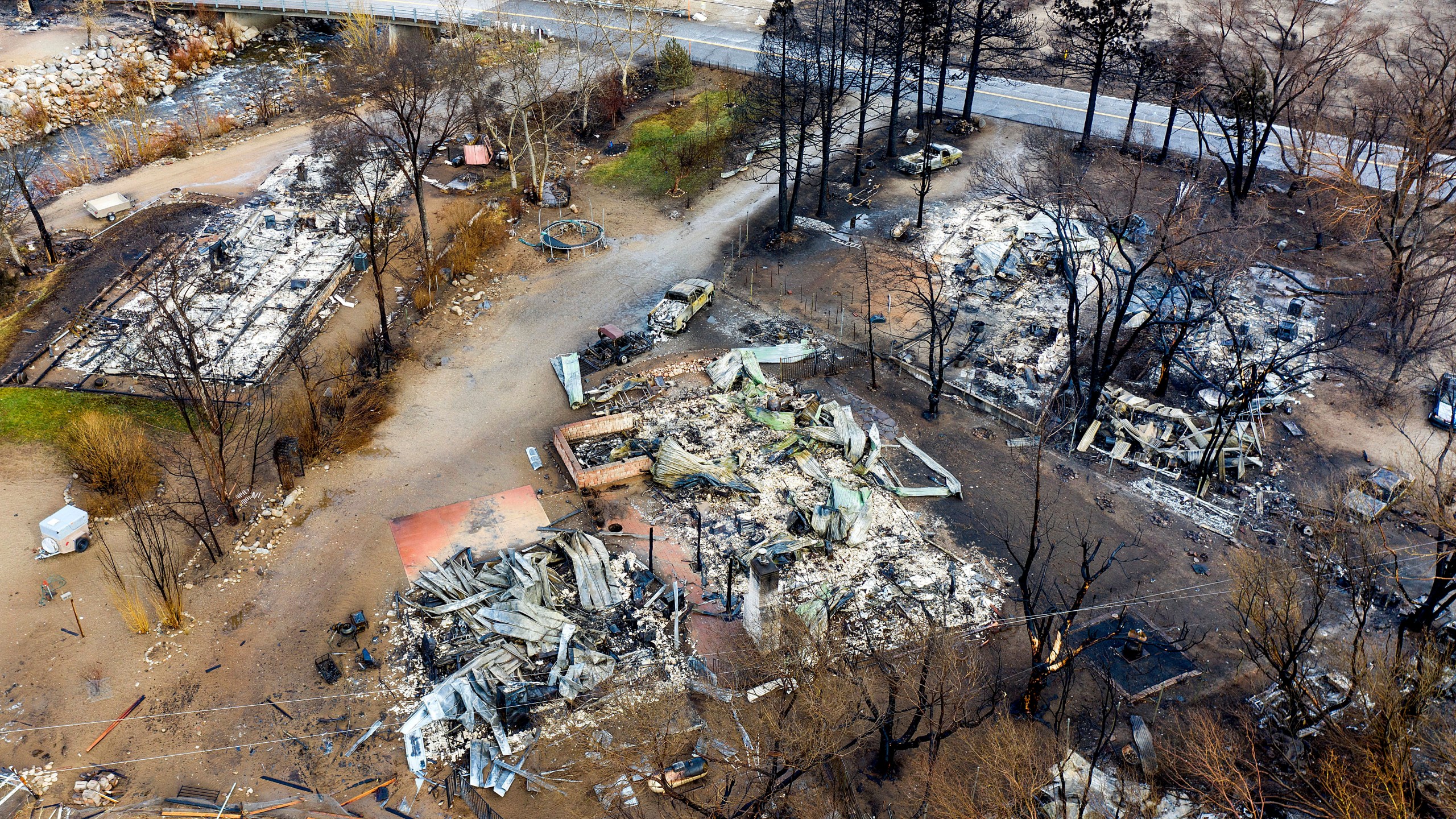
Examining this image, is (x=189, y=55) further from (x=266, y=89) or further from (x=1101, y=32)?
(x=1101, y=32)

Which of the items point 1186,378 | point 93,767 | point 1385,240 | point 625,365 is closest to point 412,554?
point 93,767

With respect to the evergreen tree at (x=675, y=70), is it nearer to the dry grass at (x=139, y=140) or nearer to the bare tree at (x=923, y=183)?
the bare tree at (x=923, y=183)

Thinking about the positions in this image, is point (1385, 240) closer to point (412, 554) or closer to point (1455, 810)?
point (1455, 810)

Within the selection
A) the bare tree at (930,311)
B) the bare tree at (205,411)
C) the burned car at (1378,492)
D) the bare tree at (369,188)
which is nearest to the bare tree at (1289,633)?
the burned car at (1378,492)

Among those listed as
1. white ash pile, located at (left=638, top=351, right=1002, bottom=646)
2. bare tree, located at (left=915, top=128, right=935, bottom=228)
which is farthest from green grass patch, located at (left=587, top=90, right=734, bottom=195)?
white ash pile, located at (left=638, top=351, right=1002, bottom=646)

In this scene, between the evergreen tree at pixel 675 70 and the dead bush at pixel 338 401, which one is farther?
the evergreen tree at pixel 675 70

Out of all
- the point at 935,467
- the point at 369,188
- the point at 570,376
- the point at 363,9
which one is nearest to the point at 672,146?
the point at 369,188
